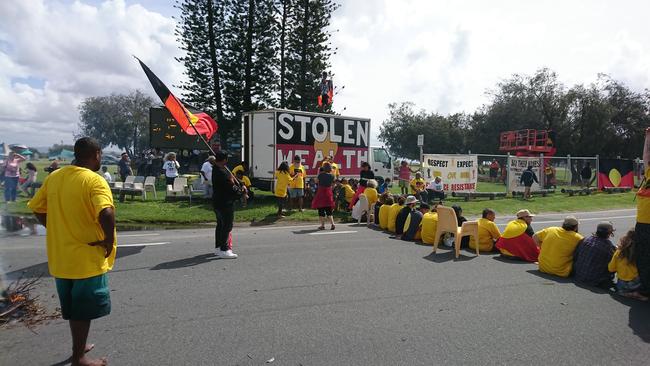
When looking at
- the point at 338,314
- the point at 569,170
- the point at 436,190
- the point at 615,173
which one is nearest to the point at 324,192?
the point at 338,314

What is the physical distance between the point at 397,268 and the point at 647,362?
11.6ft

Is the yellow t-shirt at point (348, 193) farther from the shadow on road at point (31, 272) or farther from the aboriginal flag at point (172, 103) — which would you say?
the shadow on road at point (31, 272)

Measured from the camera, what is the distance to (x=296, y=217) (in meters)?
12.7

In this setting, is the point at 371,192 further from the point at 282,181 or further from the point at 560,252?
the point at 560,252

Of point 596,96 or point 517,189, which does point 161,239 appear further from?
point 596,96

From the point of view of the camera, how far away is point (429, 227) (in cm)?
903

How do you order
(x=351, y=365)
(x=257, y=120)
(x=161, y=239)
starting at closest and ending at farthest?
(x=351, y=365)
(x=161, y=239)
(x=257, y=120)

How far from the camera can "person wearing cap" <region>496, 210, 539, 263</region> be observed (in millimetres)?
7578

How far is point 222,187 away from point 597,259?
6.00 m

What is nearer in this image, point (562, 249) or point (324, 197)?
point (562, 249)

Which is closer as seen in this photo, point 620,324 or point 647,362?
point 647,362

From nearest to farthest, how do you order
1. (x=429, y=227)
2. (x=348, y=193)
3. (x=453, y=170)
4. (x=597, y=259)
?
(x=597, y=259), (x=429, y=227), (x=348, y=193), (x=453, y=170)

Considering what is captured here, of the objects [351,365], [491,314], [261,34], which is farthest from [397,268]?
[261,34]

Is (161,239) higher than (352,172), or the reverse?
(352,172)
